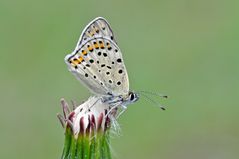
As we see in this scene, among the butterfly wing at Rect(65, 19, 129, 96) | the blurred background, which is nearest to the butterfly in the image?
the butterfly wing at Rect(65, 19, 129, 96)

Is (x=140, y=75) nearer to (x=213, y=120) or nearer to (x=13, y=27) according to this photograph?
(x=213, y=120)

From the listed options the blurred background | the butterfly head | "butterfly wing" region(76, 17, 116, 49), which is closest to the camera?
"butterfly wing" region(76, 17, 116, 49)

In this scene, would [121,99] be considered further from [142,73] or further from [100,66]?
[142,73]

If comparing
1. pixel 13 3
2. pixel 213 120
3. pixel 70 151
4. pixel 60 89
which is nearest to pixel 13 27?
pixel 13 3

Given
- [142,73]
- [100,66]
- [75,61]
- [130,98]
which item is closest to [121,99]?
[130,98]

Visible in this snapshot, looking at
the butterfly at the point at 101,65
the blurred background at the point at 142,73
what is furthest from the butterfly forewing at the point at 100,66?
the blurred background at the point at 142,73

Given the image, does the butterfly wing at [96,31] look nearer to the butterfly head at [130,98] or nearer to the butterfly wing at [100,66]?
the butterfly wing at [100,66]

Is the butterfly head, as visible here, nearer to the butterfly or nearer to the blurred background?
the butterfly
